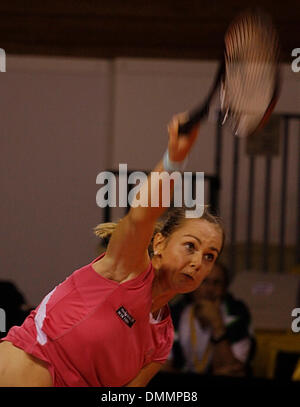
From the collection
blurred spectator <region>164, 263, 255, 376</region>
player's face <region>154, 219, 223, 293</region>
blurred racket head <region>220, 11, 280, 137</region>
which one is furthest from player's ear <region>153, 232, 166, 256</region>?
blurred spectator <region>164, 263, 255, 376</region>

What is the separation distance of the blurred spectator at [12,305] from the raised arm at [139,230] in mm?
279

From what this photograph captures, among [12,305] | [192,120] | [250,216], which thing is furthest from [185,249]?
[250,216]

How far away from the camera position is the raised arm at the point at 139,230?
126cm

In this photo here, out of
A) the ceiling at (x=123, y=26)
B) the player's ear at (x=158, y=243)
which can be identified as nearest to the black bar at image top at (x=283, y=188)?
the ceiling at (x=123, y=26)

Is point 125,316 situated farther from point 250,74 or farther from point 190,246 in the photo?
point 250,74

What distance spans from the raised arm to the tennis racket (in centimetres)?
13

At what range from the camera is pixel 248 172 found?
7.84 feet

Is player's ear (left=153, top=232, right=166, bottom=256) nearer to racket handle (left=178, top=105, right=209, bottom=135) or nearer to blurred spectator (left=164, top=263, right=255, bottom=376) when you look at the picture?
racket handle (left=178, top=105, right=209, bottom=135)

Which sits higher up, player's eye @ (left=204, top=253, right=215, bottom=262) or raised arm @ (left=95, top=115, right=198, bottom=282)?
raised arm @ (left=95, top=115, right=198, bottom=282)

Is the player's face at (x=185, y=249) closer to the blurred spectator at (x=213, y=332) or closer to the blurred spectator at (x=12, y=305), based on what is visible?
the blurred spectator at (x=12, y=305)

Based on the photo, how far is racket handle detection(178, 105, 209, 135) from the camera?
1.24 metres

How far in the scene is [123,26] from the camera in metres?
2.21

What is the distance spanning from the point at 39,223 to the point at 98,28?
64 cm

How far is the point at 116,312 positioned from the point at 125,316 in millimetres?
21
